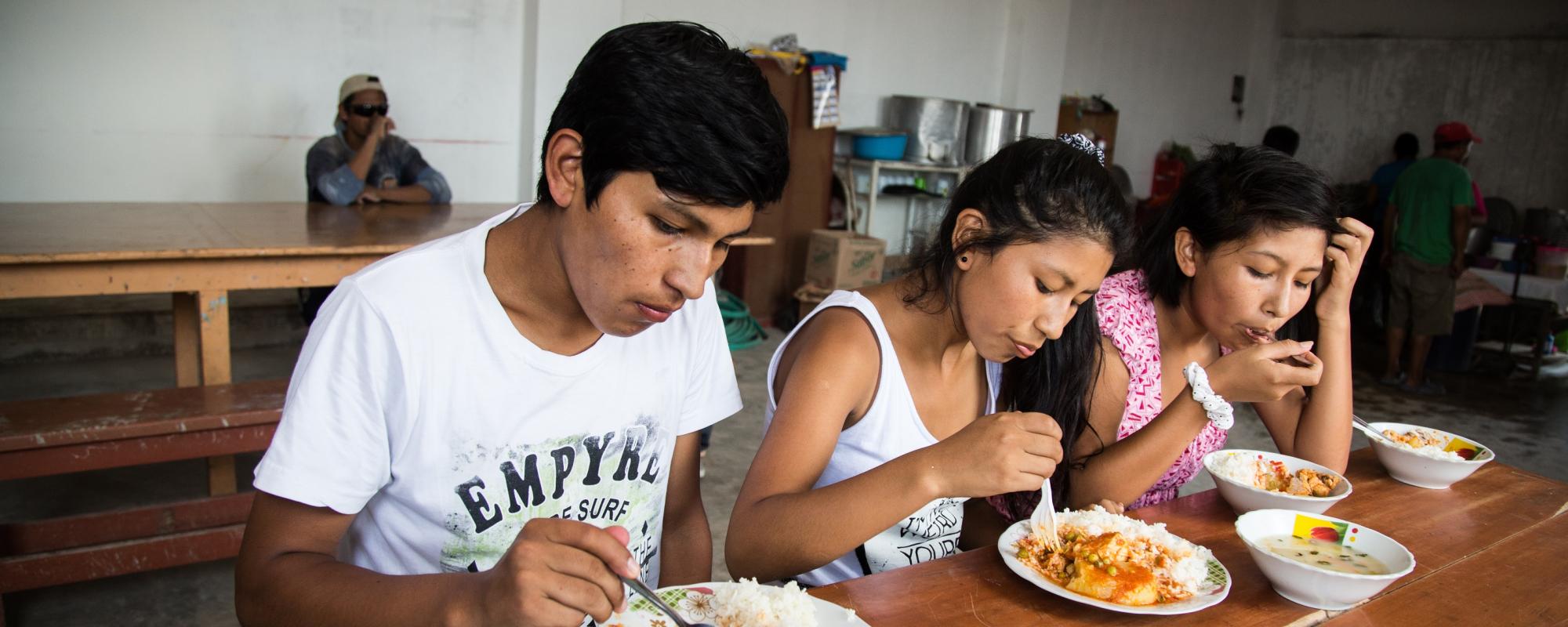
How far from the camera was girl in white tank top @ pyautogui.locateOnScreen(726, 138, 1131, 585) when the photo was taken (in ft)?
3.97

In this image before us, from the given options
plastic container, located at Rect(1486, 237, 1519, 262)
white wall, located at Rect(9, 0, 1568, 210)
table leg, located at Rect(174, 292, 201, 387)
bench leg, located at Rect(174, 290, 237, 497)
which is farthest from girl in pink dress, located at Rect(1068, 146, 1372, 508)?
plastic container, located at Rect(1486, 237, 1519, 262)

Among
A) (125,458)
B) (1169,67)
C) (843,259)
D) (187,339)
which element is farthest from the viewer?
(1169,67)

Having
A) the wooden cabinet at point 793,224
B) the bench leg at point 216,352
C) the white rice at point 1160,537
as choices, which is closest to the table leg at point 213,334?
the bench leg at point 216,352

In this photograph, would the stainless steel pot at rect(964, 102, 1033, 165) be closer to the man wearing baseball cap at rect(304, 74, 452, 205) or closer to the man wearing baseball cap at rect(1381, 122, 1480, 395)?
the man wearing baseball cap at rect(1381, 122, 1480, 395)

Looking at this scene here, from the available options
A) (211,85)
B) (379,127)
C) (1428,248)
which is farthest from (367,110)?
(1428,248)

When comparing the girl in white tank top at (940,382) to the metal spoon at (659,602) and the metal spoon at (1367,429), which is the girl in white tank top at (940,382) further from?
the metal spoon at (1367,429)

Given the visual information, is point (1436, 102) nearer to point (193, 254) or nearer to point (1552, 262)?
point (1552, 262)

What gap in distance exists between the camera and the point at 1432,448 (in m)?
1.89

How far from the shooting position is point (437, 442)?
44.4 inches

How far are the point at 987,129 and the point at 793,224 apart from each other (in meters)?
1.60

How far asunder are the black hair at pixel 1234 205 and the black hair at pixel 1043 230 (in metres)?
0.37

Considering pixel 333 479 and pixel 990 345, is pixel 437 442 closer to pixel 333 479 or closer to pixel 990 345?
pixel 333 479

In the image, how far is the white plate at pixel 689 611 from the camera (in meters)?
1.09

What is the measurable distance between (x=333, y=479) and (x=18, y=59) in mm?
4530
